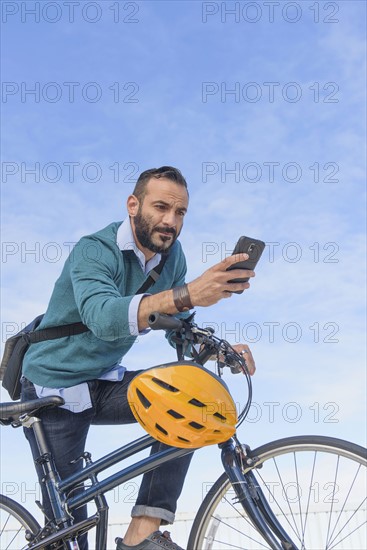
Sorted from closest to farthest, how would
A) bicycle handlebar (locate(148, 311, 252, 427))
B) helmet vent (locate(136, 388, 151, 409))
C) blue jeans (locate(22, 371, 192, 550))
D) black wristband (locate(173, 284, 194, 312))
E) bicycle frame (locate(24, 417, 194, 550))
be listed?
1. black wristband (locate(173, 284, 194, 312))
2. helmet vent (locate(136, 388, 151, 409))
3. bicycle handlebar (locate(148, 311, 252, 427))
4. bicycle frame (locate(24, 417, 194, 550))
5. blue jeans (locate(22, 371, 192, 550))

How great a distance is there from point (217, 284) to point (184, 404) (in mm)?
461

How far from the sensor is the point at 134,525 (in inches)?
109

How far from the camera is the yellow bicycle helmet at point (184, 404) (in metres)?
2.47

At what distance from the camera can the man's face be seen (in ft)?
10.2

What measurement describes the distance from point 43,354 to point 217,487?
0.99m

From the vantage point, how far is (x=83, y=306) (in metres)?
2.74

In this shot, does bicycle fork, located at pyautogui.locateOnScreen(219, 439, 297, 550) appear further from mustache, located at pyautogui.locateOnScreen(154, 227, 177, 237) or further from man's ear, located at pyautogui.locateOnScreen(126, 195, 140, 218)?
man's ear, located at pyautogui.locateOnScreen(126, 195, 140, 218)

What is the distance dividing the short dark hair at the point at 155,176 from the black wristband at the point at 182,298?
0.83 m

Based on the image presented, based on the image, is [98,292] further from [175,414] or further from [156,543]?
[156,543]

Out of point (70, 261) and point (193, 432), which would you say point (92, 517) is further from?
point (70, 261)

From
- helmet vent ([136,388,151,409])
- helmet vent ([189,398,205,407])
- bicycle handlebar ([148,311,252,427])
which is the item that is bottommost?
helmet vent ([189,398,205,407])

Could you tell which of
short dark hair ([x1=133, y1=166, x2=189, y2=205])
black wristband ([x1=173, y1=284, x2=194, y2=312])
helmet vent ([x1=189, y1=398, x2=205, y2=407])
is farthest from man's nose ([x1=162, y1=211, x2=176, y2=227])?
helmet vent ([x1=189, y1=398, x2=205, y2=407])

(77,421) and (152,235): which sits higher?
(152,235)

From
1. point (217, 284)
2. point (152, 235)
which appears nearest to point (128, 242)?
point (152, 235)
